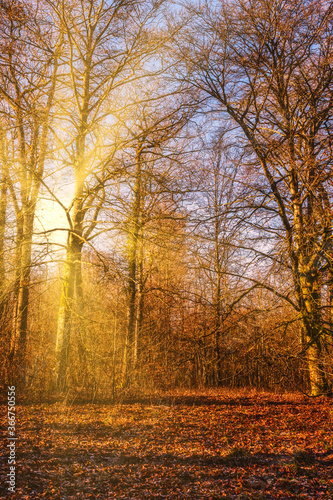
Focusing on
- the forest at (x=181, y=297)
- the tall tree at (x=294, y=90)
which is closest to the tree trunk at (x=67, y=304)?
the forest at (x=181, y=297)

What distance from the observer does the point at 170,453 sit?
4.86 metres

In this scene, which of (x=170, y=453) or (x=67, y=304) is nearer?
(x=170, y=453)

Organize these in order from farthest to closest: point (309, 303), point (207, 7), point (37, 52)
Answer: point (37, 52) → point (309, 303) → point (207, 7)

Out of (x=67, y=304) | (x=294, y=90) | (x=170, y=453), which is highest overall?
(x=294, y=90)

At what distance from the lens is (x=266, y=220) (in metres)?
9.50

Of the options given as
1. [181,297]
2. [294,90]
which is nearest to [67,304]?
[181,297]

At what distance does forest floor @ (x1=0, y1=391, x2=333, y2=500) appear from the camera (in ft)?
12.3

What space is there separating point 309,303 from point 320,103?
4753 mm

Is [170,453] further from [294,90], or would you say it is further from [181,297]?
[294,90]

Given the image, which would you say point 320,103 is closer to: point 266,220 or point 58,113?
point 266,220

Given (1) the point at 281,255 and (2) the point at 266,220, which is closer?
(1) the point at 281,255

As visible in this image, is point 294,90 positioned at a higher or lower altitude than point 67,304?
higher

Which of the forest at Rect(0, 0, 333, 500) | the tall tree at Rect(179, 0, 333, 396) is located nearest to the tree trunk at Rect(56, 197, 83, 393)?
the forest at Rect(0, 0, 333, 500)

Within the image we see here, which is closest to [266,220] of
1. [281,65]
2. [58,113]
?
[281,65]
